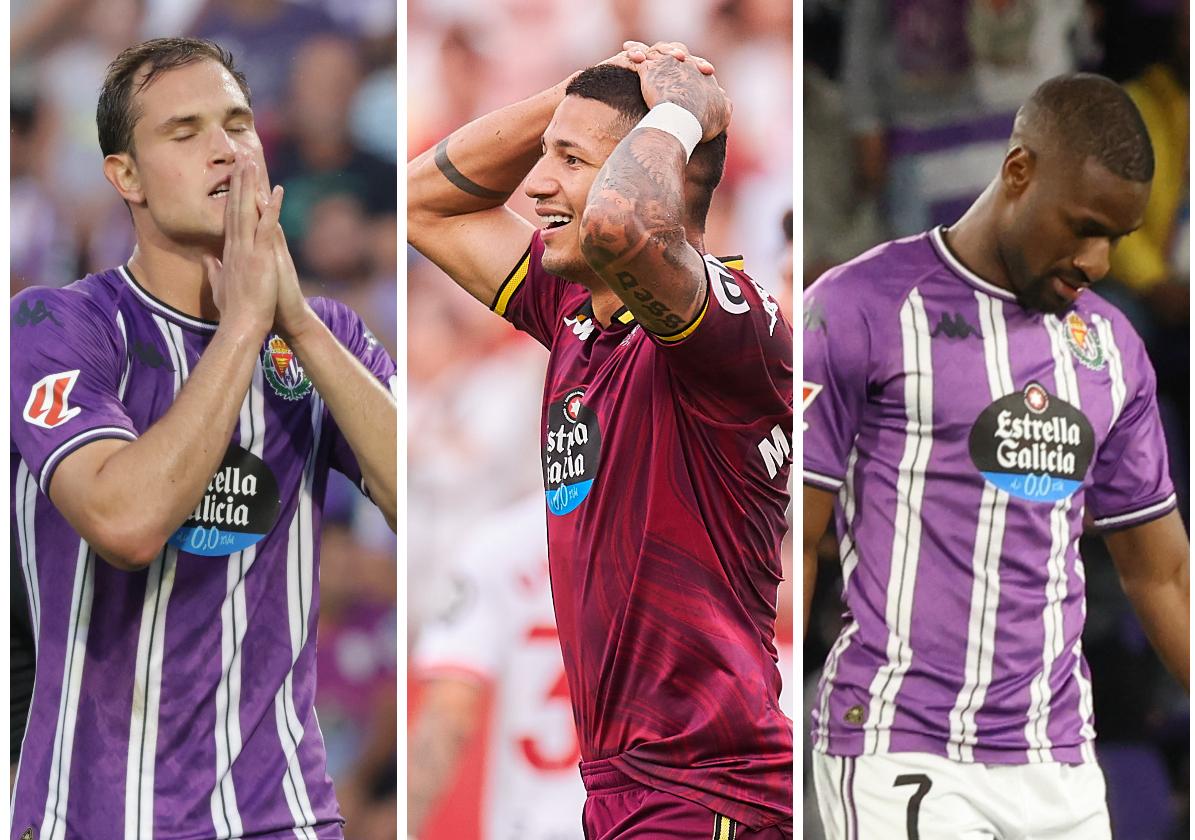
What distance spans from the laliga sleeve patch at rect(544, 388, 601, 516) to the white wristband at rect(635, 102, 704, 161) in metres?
0.43

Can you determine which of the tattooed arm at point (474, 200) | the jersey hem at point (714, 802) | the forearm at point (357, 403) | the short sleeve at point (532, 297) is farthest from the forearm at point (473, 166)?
the jersey hem at point (714, 802)

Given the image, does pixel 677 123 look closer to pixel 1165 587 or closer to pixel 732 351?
pixel 732 351

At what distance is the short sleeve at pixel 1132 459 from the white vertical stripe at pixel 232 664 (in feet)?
4.34

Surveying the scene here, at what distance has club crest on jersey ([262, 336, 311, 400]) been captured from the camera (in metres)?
2.58

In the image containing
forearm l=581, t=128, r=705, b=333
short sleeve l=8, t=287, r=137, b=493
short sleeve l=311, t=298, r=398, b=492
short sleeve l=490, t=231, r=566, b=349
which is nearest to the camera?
forearm l=581, t=128, r=705, b=333

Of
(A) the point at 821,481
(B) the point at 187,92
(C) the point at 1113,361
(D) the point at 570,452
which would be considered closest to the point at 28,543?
(B) the point at 187,92

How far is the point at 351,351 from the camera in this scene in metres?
2.66

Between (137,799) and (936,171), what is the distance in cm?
157

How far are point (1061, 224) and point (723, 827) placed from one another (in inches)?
41.9

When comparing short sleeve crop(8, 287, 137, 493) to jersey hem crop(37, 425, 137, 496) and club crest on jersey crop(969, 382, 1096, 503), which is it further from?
club crest on jersey crop(969, 382, 1096, 503)

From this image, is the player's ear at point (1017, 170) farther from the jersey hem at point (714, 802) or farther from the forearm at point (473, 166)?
the jersey hem at point (714, 802)

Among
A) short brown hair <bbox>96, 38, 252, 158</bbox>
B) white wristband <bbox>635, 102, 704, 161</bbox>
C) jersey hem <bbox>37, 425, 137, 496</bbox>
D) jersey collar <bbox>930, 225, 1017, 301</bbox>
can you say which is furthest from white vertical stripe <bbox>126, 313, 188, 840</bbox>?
jersey collar <bbox>930, 225, 1017, 301</bbox>

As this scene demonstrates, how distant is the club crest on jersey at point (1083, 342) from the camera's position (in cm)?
259

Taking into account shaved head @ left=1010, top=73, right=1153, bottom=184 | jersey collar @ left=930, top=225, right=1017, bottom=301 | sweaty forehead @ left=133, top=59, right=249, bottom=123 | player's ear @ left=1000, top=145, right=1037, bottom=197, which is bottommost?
jersey collar @ left=930, top=225, right=1017, bottom=301
